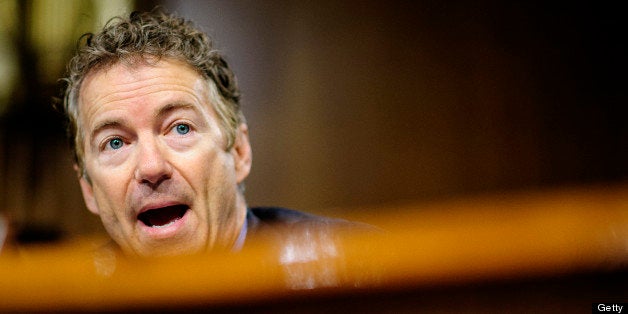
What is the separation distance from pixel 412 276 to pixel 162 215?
82cm

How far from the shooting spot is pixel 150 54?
114 centimetres

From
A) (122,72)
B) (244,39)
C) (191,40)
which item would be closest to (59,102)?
(122,72)

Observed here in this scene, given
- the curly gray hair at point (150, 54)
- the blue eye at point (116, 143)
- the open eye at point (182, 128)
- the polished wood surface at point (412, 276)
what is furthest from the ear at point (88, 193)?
the polished wood surface at point (412, 276)

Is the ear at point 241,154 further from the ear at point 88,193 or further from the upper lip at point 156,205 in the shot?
the ear at point 88,193

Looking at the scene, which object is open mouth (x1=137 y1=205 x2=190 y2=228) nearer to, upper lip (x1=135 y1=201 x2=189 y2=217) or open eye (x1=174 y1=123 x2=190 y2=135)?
upper lip (x1=135 y1=201 x2=189 y2=217)

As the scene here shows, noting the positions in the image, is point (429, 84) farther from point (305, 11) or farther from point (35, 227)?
point (35, 227)

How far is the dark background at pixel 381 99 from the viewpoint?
4.66 ft

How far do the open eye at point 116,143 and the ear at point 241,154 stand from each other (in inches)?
8.6

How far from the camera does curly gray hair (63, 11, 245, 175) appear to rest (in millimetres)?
1130

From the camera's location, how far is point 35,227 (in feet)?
4.76

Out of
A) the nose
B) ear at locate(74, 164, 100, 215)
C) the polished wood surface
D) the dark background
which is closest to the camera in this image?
the polished wood surface

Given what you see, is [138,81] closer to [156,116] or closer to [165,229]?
[156,116]

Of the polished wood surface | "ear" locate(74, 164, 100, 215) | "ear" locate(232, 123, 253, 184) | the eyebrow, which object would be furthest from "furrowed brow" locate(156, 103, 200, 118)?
the polished wood surface

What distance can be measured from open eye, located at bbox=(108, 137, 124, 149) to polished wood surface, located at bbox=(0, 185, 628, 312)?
0.73m
